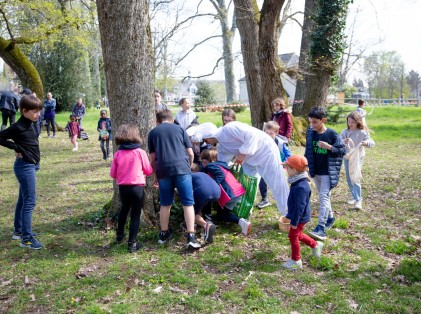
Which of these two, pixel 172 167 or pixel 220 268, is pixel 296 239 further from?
pixel 172 167

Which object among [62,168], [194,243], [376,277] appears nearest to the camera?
[376,277]

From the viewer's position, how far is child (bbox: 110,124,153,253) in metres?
5.00

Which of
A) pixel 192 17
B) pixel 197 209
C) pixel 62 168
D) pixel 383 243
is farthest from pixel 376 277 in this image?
pixel 192 17

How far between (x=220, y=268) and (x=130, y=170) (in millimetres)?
1590

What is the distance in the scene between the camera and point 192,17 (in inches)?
769

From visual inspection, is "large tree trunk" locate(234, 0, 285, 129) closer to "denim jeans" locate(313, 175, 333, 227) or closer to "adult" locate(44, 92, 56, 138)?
"denim jeans" locate(313, 175, 333, 227)

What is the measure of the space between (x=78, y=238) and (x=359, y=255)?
3.74 m

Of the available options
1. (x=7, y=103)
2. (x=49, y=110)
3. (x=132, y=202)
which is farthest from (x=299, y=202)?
(x=49, y=110)

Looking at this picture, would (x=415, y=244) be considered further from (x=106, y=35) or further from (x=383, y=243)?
(x=106, y=35)

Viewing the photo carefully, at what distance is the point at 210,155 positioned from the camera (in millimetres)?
6309

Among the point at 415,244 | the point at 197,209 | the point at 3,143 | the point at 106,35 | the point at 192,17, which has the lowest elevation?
the point at 415,244

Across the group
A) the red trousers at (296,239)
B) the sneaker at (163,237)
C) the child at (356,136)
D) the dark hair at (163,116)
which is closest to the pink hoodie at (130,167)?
the dark hair at (163,116)

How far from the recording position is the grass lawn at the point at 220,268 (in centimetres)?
400

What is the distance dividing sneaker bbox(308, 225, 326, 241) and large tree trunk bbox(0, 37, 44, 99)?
1594 centimetres
